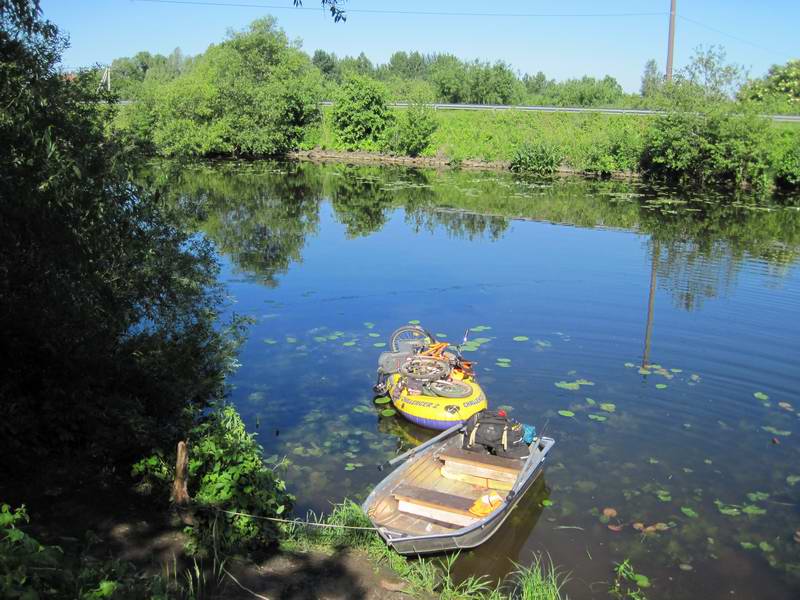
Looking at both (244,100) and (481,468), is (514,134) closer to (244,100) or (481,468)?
(244,100)

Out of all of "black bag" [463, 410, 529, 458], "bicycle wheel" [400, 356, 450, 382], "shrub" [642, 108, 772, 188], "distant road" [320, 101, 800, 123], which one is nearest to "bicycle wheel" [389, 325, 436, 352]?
"bicycle wheel" [400, 356, 450, 382]

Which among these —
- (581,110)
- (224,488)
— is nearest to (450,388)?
(224,488)

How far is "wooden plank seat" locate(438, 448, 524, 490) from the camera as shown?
31.0 ft

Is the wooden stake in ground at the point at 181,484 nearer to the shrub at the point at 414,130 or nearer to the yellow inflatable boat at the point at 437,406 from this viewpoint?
the yellow inflatable boat at the point at 437,406

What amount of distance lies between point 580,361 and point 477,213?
58.0ft

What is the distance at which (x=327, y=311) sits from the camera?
1756 cm

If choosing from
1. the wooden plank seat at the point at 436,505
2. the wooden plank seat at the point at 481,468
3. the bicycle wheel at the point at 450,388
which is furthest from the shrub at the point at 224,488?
the bicycle wheel at the point at 450,388

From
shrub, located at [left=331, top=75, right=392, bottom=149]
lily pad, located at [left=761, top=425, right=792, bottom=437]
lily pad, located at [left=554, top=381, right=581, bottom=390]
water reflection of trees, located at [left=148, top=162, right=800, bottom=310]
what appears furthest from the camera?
shrub, located at [left=331, top=75, right=392, bottom=149]

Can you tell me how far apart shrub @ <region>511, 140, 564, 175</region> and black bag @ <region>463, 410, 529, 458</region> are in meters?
38.9

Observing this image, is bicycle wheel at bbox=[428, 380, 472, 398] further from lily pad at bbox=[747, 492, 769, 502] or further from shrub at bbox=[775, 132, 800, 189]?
shrub at bbox=[775, 132, 800, 189]

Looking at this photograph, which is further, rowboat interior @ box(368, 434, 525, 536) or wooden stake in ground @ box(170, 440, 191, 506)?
rowboat interior @ box(368, 434, 525, 536)

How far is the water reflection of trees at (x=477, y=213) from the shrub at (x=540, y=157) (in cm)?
297

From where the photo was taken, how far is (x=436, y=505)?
8672mm

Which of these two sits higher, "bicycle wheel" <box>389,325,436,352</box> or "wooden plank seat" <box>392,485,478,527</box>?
"bicycle wheel" <box>389,325,436,352</box>
